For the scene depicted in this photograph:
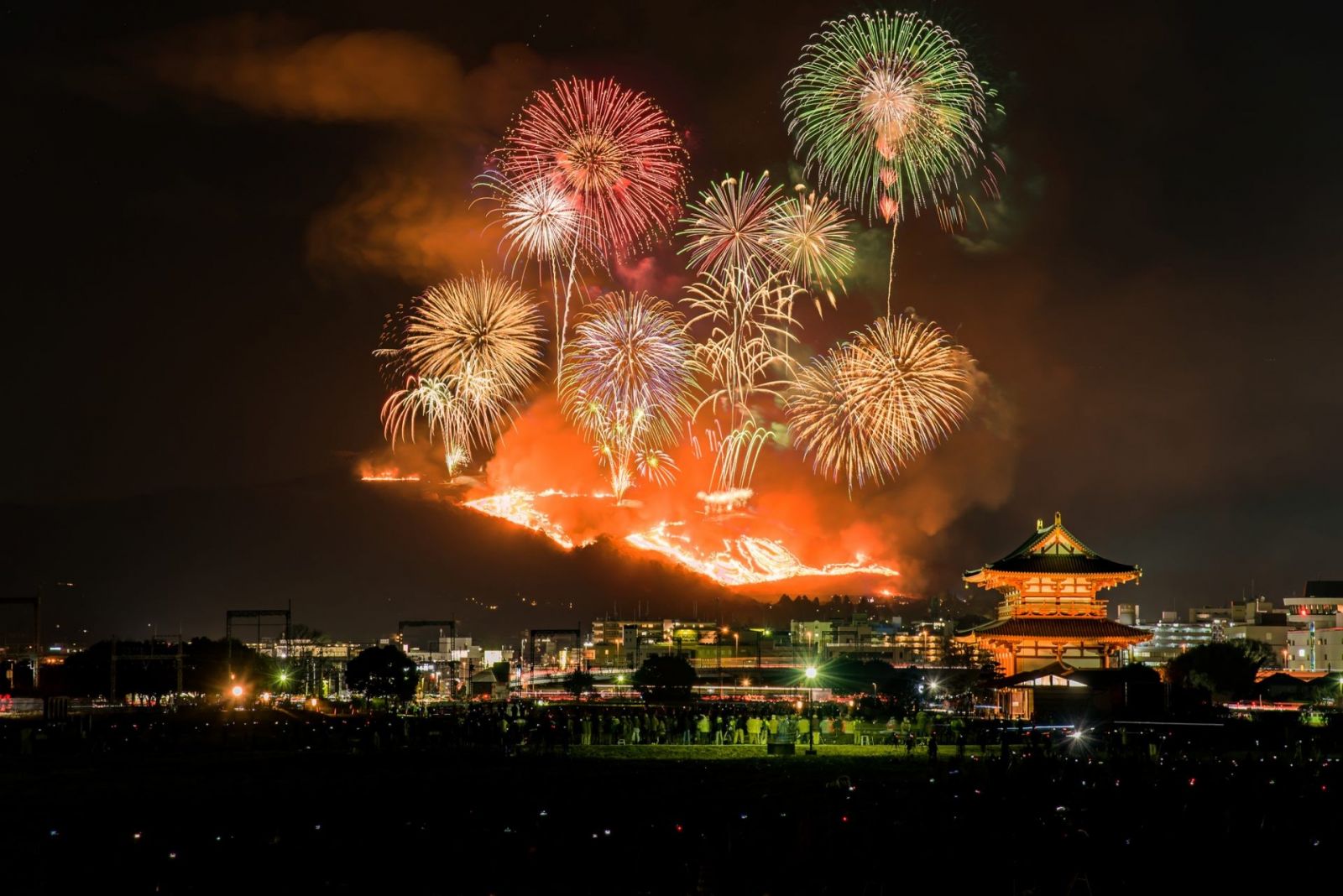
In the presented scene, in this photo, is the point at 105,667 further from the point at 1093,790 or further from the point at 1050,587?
the point at 1093,790

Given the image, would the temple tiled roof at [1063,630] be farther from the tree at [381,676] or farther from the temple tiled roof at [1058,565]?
the tree at [381,676]

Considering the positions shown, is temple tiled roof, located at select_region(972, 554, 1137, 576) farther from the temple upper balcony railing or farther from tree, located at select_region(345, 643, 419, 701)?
tree, located at select_region(345, 643, 419, 701)

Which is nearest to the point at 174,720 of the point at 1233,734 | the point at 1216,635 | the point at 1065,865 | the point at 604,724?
the point at 604,724

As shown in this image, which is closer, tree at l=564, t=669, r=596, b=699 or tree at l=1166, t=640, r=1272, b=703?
tree at l=1166, t=640, r=1272, b=703

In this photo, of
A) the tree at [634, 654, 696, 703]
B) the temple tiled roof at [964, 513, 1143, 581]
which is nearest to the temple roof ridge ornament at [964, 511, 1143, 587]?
the temple tiled roof at [964, 513, 1143, 581]

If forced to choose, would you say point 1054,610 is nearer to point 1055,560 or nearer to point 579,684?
point 1055,560

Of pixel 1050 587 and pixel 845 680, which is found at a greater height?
pixel 1050 587

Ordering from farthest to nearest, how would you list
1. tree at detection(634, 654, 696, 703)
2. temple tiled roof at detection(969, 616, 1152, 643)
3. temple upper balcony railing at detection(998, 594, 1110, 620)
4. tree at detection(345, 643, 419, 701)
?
tree at detection(634, 654, 696, 703), tree at detection(345, 643, 419, 701), temple upper balcony railing at detection(998, 594, 1110, 620), temple tiled roof at detection(969, 616, 1152, 643)
